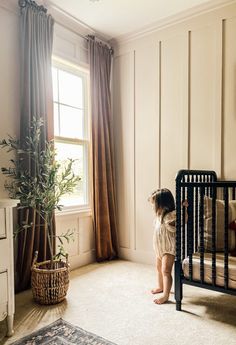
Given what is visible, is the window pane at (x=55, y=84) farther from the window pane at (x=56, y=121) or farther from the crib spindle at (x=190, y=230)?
the crib spindle at (x=190, y=230)

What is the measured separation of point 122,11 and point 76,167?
5.35ft

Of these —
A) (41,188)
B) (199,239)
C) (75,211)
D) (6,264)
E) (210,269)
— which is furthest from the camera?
(75,211)

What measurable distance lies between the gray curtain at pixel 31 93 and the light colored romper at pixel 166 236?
99 cm

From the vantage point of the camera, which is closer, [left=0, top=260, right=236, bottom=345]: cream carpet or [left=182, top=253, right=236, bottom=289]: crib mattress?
[left=0, top=260, right=236, bottom=345]: cream carpet

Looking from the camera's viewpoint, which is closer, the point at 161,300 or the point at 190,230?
the point at 190,230

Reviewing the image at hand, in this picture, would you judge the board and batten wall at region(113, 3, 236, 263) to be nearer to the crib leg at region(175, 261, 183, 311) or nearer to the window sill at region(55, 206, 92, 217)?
the window sill at region(55, 206, 92, 217)

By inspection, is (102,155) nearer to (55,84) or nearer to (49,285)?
(55,84)

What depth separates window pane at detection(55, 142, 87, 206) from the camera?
9.75 feet

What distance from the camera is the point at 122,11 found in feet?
9.06

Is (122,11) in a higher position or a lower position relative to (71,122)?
higher

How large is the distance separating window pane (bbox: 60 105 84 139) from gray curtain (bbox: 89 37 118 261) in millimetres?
164

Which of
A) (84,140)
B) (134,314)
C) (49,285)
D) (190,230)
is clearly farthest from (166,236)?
(84,140)

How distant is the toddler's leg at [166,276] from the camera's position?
7.13 ft

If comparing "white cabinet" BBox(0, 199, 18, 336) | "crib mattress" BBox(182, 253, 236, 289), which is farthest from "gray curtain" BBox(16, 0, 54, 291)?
"crib mattress" BBox(182, 253, 236, 289)
